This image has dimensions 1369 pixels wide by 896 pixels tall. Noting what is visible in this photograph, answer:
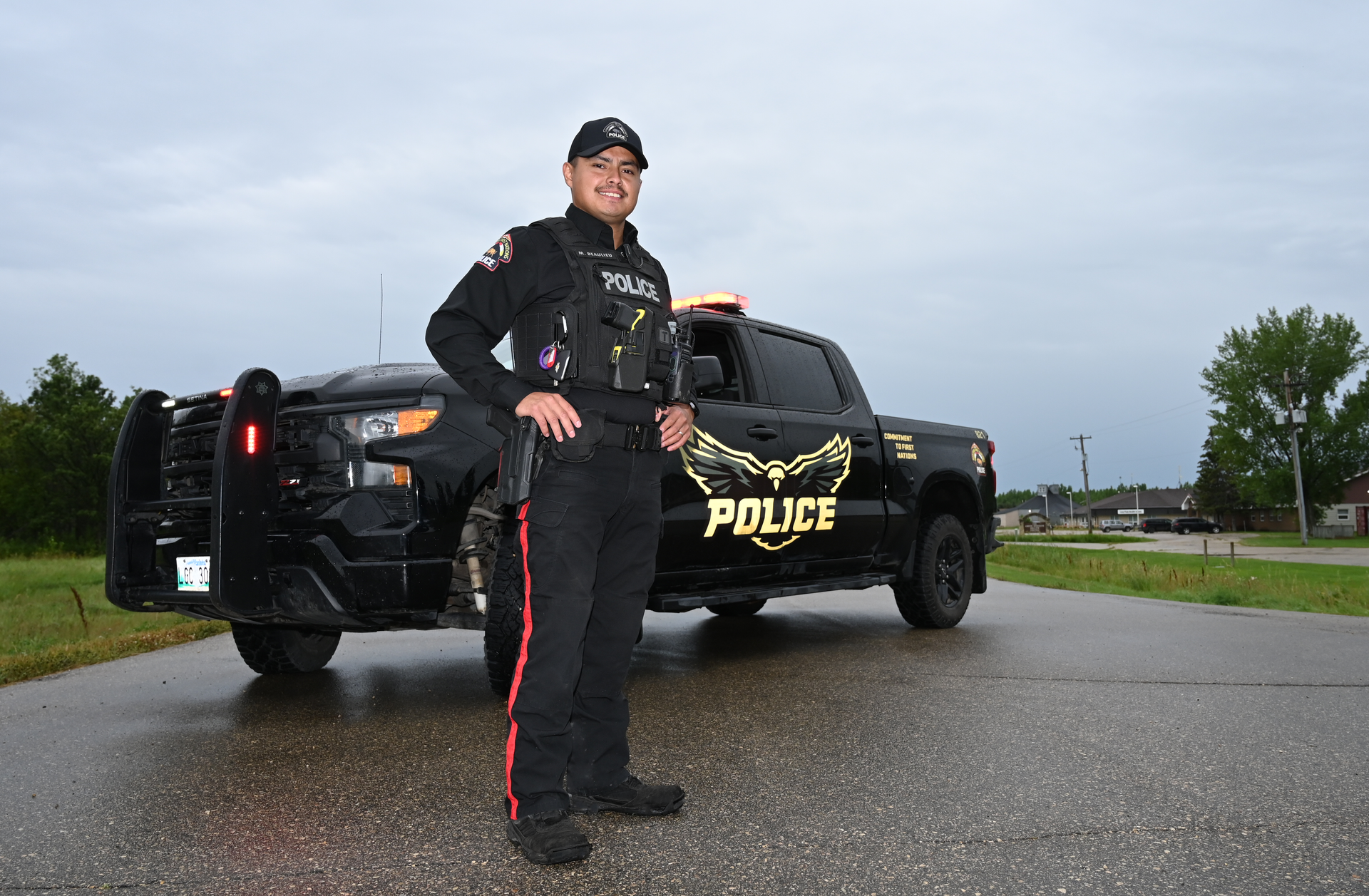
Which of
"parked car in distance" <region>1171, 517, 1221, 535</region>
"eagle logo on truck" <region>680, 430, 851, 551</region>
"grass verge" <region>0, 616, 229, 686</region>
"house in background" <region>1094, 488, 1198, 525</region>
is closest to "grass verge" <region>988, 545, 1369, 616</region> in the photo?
"eagle logo on truck" <region>680, 430, 851, 551</region>

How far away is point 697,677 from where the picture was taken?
17.9 ft

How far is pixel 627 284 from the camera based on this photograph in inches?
127

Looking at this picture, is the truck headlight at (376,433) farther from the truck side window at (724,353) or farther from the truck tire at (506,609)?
the truck side window at (724,353)

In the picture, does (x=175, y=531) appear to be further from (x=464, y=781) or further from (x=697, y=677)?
(x=697, y=677)

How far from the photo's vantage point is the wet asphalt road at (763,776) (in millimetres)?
2613

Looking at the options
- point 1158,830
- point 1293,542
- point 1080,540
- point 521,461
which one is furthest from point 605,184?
point 1080,540

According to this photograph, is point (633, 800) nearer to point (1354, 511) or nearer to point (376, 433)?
point (376, 433)

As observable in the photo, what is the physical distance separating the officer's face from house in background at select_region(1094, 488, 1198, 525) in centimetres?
14763

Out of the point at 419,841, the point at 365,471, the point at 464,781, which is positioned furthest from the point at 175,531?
the point at 419,841

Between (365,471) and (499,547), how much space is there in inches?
24.3

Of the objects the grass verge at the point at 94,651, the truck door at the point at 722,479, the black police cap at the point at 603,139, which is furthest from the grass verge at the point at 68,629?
the black police cap at the point at 603,139

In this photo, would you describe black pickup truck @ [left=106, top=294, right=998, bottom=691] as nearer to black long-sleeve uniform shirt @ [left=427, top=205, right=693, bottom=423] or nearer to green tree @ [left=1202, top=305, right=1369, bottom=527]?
black long-sleeve uniform shirt @ [left=427, top=205, right=693, bottom=423]

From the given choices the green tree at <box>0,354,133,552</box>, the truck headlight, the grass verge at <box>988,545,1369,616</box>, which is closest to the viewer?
the truck headlight

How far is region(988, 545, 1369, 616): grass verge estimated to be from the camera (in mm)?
13453
